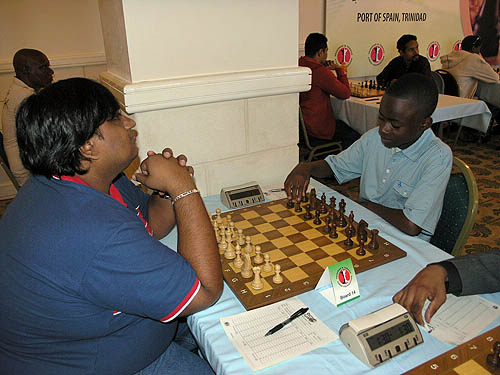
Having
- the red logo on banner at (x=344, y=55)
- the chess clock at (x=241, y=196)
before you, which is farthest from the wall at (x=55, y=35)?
the red logo on banner at (x=344, y=55)

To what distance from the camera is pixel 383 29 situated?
6.31 meters

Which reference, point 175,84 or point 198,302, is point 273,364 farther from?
point 175,84

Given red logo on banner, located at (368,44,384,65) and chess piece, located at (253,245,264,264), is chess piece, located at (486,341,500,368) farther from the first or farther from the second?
red logo on banner, located at (368,44,384,65)

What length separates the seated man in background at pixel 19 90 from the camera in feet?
10.5

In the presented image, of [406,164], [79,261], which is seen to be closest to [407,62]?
[406,164]

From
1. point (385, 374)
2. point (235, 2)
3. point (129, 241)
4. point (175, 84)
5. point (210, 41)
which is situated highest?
point (235, 2)

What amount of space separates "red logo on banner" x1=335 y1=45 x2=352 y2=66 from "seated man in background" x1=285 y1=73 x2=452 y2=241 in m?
4.31

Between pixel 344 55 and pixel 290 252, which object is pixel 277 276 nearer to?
pixel 290 252

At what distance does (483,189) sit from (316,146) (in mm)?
1875

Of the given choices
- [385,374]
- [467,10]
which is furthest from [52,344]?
[467,10]

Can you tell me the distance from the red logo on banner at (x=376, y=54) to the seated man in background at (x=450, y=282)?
5690mm

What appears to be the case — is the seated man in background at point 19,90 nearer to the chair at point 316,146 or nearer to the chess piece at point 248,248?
Answer: the chair at point 316,146

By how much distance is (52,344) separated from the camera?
1069 millimetres

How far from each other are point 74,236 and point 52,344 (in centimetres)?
32
